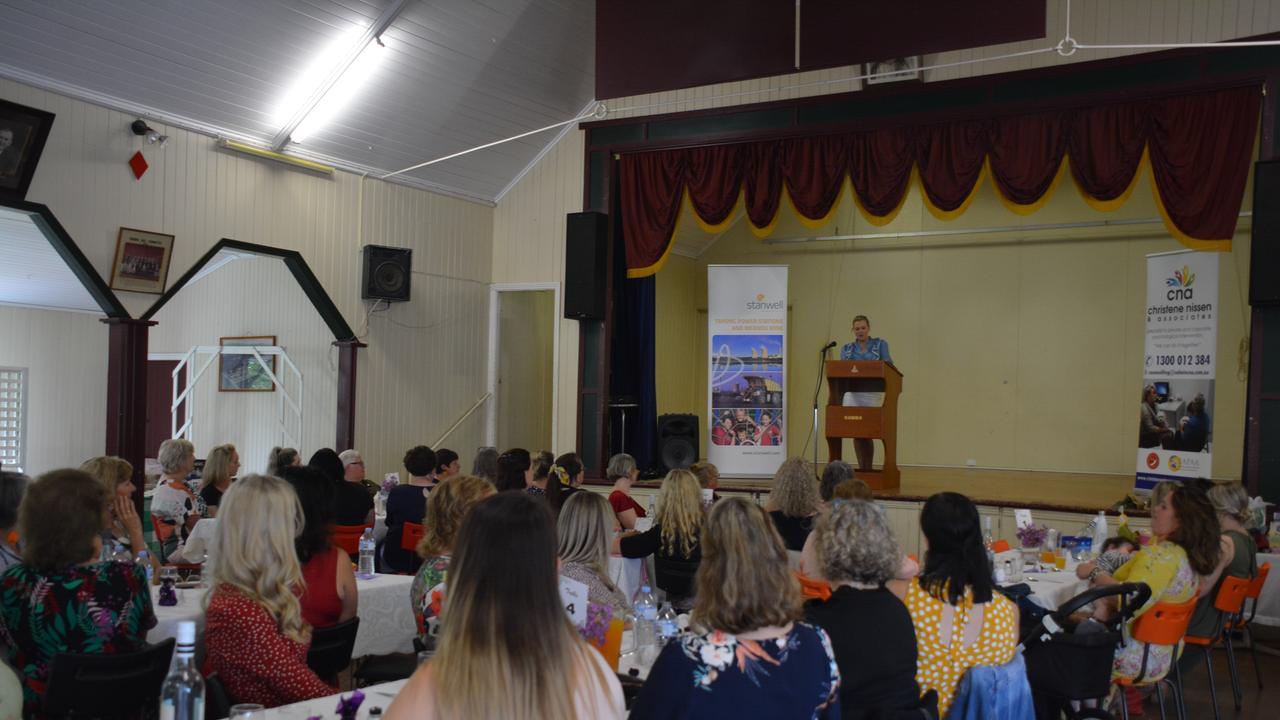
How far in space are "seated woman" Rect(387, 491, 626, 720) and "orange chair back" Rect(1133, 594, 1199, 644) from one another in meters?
3.08

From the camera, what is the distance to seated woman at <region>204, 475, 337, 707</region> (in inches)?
101

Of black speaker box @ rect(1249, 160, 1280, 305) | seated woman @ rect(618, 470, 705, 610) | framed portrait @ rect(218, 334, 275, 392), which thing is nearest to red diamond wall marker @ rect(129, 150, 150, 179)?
framed portrait @ rect(218, 334, 275, 392)

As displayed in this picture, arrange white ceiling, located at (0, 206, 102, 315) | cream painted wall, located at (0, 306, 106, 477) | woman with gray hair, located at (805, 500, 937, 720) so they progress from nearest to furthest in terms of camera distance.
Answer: woman with gray hair, located at (805, 500, 937, 720) → white ceiling, located at (0, 206, 102, 315) → cream painted wall, located at (0, 306, 106, 477)

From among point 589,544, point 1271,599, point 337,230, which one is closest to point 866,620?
point 589,544

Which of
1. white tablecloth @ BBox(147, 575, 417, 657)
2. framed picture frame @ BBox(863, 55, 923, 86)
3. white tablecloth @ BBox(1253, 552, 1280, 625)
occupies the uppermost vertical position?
framed picture frame @ BBox(863, 55, 923, 86)

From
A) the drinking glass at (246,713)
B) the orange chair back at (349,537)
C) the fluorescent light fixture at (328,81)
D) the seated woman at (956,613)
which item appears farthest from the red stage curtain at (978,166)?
the drinking glass at (246,713)

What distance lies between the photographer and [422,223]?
1006 centimetres

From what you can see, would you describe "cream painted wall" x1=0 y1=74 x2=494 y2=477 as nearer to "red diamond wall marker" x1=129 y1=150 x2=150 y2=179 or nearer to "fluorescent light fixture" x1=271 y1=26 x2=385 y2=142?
"red diamond wall marker" x1=129 y1=150 x2=150 y2=179

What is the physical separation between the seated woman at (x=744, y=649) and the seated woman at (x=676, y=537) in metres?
2.31

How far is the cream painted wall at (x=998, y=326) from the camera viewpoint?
1139 centimetres

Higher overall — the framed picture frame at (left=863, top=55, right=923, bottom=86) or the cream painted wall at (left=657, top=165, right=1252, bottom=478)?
the framed picture frame at (left=863, top=55, right=923, bottom=86)

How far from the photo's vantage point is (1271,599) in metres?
6.12

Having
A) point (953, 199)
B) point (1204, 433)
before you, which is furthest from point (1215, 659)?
point (953, 199)

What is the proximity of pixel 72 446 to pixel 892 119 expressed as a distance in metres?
10.2
